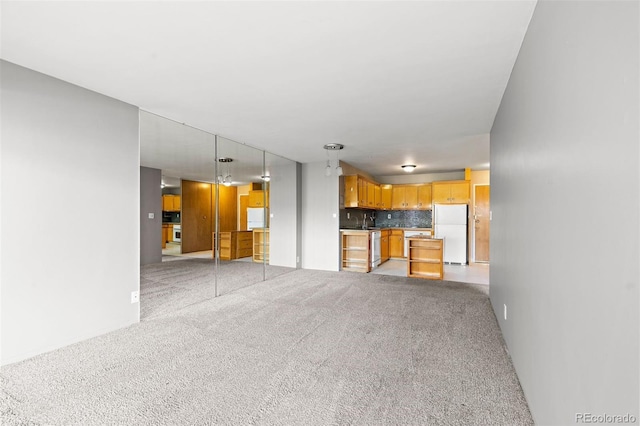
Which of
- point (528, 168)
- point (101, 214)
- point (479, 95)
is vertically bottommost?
point (101, 214)

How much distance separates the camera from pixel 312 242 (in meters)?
6.97

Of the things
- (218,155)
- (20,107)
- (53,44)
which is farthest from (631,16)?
(218,155)

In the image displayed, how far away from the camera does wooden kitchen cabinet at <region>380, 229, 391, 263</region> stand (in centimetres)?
786

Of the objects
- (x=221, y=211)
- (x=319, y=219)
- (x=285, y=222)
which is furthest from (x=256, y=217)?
(x=319, y=219)

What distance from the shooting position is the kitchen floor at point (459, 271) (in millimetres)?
5902

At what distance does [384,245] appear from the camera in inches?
321

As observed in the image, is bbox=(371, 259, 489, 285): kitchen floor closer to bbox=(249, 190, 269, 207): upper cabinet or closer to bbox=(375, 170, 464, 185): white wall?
bbox=(375, 170, 464, 185): white wall

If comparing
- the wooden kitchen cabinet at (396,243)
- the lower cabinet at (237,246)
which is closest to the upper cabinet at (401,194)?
the wooden kitchen cabinet at (396,243)

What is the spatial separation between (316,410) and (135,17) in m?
2.69

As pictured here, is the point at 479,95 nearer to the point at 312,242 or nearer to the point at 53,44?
the point at 53,44

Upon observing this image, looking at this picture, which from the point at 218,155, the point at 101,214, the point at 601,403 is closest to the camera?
the point at 601,403
